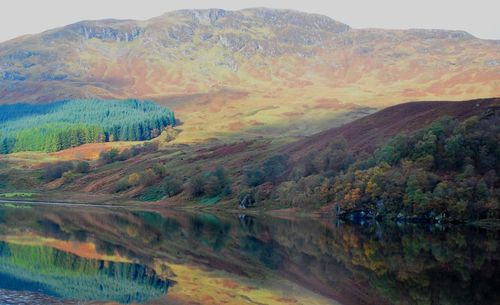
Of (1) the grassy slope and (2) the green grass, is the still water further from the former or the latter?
(1) the grassy slope

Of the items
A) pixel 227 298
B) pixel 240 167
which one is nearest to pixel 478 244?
pixel 227 298

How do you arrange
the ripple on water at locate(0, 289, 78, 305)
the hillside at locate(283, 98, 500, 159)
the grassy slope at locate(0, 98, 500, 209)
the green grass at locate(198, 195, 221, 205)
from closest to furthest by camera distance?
1. the ripple on water at locate(0, 289, 78, 305)
2. the hillside at locate(283, 98, 500, 159)
3. the grassy slope at locate(0, 98, 500, 209)
4. the green grass at locate(198, 195, 221, 205)

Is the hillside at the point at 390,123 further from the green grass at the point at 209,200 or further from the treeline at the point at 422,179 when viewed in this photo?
the green grass at the point at 209,200

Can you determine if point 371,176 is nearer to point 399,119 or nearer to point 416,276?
point 399,119

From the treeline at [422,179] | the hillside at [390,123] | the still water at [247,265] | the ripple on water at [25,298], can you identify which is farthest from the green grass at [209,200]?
the ripple on water at [25,298]

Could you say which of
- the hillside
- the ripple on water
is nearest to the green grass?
the hillside

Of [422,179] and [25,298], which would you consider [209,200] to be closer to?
[422,179]
